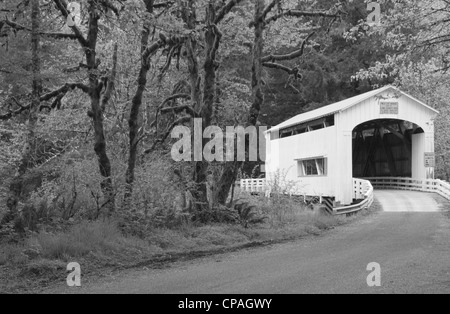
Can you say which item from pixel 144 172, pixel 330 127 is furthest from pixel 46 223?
pixel 330 127

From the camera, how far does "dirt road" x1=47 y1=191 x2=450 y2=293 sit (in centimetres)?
787

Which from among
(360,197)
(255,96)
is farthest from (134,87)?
(360,197)

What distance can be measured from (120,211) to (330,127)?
1605 cm

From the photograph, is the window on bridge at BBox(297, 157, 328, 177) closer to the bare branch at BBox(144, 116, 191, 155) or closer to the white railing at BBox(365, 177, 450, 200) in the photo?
the white railing at BBox(365, 177, 450, 200)

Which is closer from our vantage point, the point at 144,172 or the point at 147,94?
the point at 144,172

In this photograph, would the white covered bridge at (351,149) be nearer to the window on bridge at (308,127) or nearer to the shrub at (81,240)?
the window on bridge at (308,127)

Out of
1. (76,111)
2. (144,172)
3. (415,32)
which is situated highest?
(415,32)

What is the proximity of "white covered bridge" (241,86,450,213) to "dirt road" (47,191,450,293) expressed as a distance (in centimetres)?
771

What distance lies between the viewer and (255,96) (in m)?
16.9

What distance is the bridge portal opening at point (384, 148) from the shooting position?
29.3 m

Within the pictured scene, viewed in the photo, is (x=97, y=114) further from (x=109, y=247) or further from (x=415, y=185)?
(x=415, y=185)

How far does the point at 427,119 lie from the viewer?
26875mm

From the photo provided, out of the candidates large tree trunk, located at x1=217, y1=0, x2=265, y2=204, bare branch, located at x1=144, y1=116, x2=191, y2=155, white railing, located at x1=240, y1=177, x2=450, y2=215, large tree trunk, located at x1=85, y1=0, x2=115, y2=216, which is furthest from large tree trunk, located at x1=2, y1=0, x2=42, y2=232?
white railing, located at x1=240, y1=177, x2=450, y2=215
